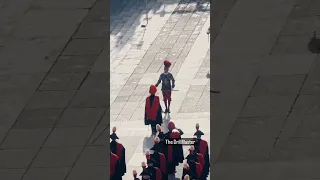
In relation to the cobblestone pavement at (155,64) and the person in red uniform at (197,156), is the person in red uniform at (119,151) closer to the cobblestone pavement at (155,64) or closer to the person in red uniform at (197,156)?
the cobblestone pavement at (155,64)

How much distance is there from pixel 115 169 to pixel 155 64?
25.7 ft

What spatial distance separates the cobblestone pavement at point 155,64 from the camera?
1678 centimetres

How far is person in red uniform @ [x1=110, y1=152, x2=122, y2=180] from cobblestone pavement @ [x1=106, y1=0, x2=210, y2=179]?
2.02ft

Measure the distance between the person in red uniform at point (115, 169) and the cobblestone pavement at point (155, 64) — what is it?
0.62 meters

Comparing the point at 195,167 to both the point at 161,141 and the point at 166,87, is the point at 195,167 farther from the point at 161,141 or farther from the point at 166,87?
the point at 166,87

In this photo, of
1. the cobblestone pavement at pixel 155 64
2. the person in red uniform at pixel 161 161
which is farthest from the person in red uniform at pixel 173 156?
the cobblestone pavement at pixel 155 64
